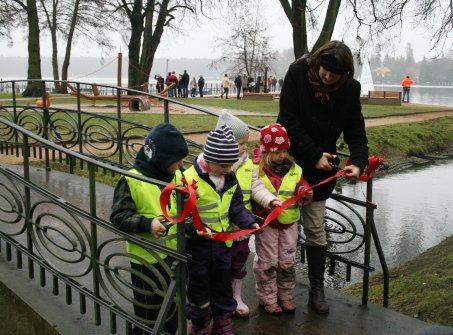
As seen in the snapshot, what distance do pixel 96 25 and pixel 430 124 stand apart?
2484 cm

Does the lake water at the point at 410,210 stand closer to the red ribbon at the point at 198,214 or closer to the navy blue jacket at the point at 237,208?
the red ribbon at the point at 198,214

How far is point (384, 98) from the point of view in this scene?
2702cm

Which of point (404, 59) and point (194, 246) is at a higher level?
point (404, 59)

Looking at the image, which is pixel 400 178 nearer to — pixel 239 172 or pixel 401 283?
pixel 401 283

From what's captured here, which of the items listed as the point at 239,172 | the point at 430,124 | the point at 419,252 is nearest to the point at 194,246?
the point at 239,172

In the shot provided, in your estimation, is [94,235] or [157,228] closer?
[157,228]

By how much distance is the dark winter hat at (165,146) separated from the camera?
109 inches

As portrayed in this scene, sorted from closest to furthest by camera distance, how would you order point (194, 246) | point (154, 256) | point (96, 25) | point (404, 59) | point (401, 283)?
point (154, 256), point (194, 246), point (401, 283), point (96, 25), point (404, 59)

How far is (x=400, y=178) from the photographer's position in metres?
12.6

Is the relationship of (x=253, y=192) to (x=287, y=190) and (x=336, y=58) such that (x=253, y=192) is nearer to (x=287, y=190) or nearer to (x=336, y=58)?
(x=287, y=190)

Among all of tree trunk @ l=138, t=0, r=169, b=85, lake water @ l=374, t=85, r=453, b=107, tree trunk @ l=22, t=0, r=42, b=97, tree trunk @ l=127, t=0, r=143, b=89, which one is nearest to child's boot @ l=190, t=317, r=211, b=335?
tree trunk @ l=127, t=0, r=143, b=89

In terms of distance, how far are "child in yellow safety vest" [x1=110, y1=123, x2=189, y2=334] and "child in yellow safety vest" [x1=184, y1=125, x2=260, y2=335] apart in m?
0.14

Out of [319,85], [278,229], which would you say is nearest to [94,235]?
[278,229]

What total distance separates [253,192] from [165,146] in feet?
2.65
